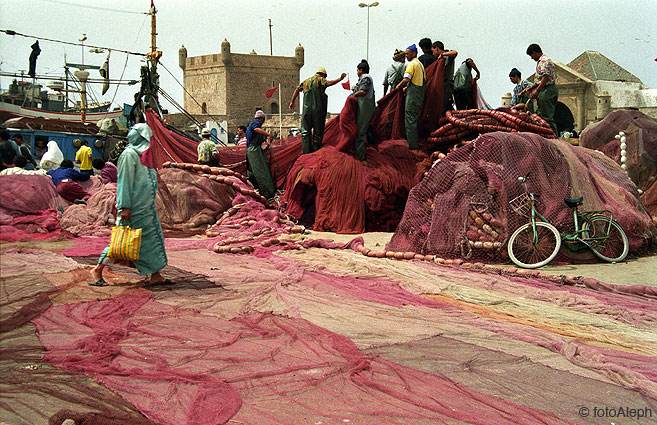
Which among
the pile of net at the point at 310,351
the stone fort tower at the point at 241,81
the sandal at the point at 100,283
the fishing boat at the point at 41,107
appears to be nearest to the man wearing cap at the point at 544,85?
the pile of net at the point at 310,351

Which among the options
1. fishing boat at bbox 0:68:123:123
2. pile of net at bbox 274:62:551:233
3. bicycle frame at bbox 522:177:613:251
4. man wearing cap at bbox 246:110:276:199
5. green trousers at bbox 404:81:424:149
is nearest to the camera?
bicycle frame at bbox 522:177:613:251

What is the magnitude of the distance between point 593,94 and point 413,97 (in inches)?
1004

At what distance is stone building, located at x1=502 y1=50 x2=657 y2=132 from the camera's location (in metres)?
31.0

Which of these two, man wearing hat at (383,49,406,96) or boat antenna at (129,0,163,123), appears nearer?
man wearing hat at (383,49,406,96)

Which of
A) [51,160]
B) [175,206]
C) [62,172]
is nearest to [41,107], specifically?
[51,160]

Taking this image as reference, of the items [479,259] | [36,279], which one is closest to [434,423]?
[36,279]

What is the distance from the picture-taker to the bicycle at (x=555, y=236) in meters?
6.64

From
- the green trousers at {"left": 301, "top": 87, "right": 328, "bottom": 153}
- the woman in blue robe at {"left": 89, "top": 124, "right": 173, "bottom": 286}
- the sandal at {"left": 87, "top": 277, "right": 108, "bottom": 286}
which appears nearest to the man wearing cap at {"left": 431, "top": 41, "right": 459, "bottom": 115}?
the green trousers at {"left": 301, "top": 87, "right": 328, "bottom": 153}

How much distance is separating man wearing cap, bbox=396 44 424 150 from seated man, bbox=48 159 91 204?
5.94 m

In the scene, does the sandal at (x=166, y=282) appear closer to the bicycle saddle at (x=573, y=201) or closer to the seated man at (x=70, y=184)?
the bicycle saddle at (x=573, y=201)

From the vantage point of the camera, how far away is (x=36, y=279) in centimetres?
346

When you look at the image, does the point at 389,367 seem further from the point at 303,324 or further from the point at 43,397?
the point at 43,397

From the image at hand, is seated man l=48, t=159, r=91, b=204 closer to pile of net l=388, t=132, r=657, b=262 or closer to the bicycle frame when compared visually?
pile of net l=388, t=132, r=657, b=262

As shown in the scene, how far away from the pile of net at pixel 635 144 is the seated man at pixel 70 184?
10624 mm
